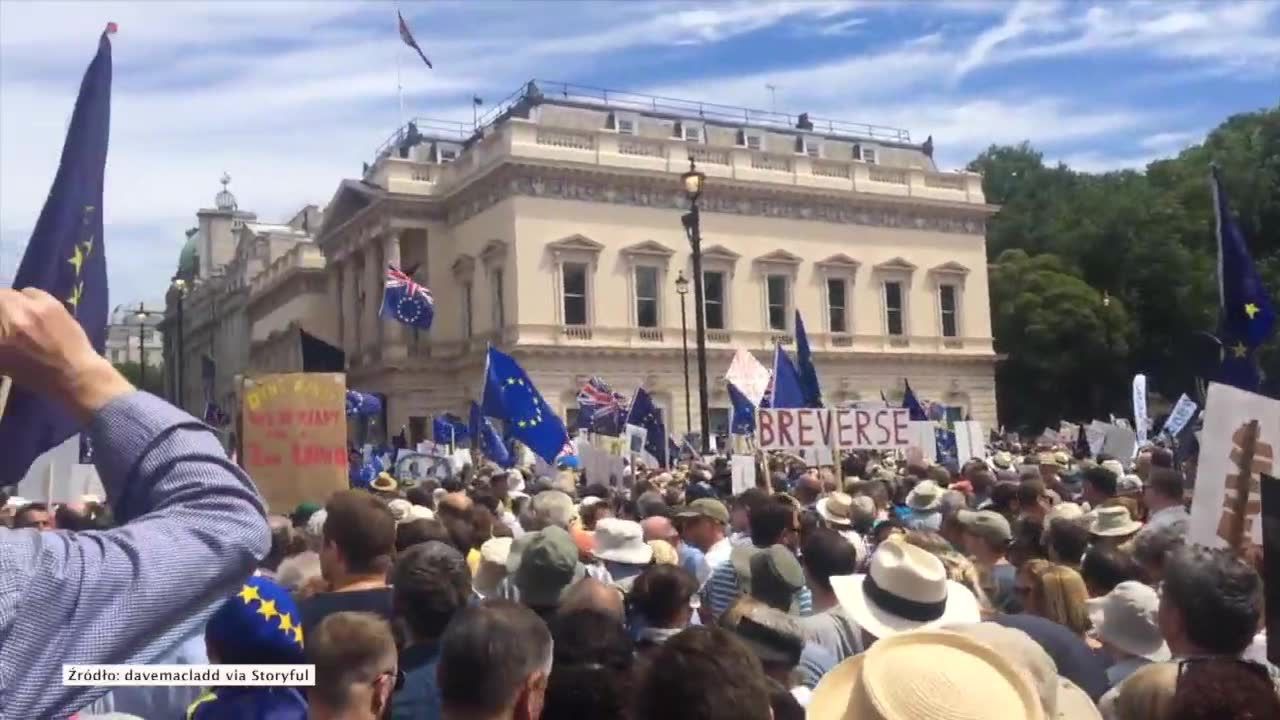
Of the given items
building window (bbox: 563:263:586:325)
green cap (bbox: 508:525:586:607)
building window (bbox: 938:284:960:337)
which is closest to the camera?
green cap (bbox: 508:525:586:607)

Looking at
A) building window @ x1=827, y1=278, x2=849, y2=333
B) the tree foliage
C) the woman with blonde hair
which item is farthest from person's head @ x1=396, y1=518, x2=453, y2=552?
the tree foliage

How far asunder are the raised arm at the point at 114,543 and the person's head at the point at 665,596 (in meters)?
3.14

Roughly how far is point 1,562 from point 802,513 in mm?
7127

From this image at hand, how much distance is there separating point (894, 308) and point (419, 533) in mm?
41584

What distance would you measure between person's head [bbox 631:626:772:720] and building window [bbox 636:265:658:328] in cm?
3859

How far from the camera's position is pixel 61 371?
5.43 feet

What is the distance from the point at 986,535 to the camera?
6637mm

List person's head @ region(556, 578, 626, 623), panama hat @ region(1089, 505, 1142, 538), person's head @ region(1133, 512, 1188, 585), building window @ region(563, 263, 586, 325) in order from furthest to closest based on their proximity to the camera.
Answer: building window @ region(563, 263, 586, 325) → panama hat @ region(1089, 505, 1142, 538) → person's head @ region(1133, 512, 1188, 585) → person's head @ region(556, 578, 626, 623)

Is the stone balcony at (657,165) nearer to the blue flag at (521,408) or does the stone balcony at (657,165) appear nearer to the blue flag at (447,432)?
the blue flag at (447,432)

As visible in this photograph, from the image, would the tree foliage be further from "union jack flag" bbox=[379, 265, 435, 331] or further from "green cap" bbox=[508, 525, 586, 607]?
"green cap" bbox=[508, 525, 586, 607]

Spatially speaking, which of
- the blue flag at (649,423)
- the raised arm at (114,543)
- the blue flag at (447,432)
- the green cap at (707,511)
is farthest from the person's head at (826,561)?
the blue flag at (447,432)

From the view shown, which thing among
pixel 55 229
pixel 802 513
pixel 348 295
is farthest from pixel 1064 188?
pixel 55 229

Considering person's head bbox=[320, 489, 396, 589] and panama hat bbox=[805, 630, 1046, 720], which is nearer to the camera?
panama hat bbox=[805, 630, 1046, 720]

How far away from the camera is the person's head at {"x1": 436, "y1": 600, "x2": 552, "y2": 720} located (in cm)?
308
